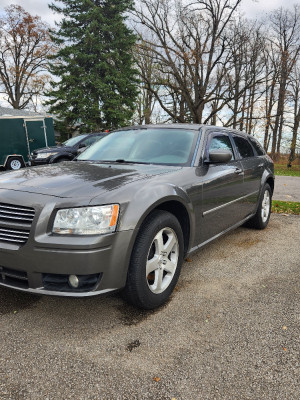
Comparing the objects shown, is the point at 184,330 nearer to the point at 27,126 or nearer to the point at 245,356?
the point at 245,356

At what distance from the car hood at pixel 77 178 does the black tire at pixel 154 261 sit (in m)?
0.43

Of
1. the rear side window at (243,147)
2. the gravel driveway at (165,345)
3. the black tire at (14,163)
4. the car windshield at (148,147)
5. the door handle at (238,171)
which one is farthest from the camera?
the black tire at (14,163)

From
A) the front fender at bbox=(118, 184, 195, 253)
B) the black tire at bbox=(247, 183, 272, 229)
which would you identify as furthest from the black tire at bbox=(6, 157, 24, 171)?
the front fender at bbox=(118, 184, 195, 253)

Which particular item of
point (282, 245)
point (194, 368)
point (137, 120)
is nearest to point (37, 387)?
point (194, 368)

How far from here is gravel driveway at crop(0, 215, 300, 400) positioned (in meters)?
1.81

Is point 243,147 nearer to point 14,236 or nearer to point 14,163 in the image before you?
point 14,236

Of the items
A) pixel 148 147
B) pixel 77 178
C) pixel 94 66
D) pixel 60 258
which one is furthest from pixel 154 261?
pixel 94 66

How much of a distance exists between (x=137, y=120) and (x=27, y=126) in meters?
20.6

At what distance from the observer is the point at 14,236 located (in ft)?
7.37

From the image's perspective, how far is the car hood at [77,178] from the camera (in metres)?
2.36

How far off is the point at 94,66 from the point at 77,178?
22498mm

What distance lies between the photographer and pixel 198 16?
22.4 meters

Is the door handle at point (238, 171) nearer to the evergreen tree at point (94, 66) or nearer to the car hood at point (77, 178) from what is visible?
the car hood at point (77, 178)

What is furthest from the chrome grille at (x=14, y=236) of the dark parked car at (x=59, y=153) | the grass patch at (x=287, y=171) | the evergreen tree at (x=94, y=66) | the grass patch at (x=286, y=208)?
the evergreen tree at (x=94, y=66)
